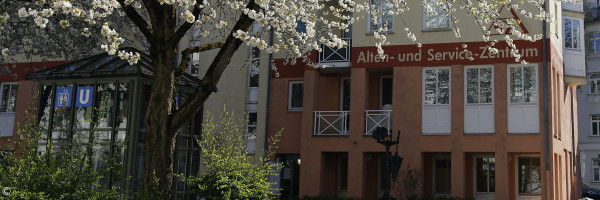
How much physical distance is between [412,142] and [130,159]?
11140 millimetres

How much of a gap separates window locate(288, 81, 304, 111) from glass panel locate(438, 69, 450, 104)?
5.35 metres

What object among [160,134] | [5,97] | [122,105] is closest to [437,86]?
[122,105]

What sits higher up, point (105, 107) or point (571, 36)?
point (571, 36)

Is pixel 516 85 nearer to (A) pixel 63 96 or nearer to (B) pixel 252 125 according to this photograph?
(B) pixel 252 125

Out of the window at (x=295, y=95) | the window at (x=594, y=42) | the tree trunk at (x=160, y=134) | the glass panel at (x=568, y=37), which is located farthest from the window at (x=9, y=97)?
the window at (x=594, y=42)

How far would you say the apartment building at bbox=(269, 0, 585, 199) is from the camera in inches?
833

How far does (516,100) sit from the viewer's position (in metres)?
21.4

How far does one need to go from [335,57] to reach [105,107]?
38.8 ft

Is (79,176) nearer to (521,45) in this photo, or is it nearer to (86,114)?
(86,114)

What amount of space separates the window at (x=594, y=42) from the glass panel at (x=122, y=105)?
3274cm

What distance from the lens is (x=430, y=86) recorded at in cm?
2239

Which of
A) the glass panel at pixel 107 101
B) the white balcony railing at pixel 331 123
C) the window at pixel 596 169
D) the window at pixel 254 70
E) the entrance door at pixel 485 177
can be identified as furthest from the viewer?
the window at pixel 596 169

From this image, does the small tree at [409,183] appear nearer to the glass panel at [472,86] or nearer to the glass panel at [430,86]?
the glass panel at [430,86]

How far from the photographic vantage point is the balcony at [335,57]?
2367 cm
